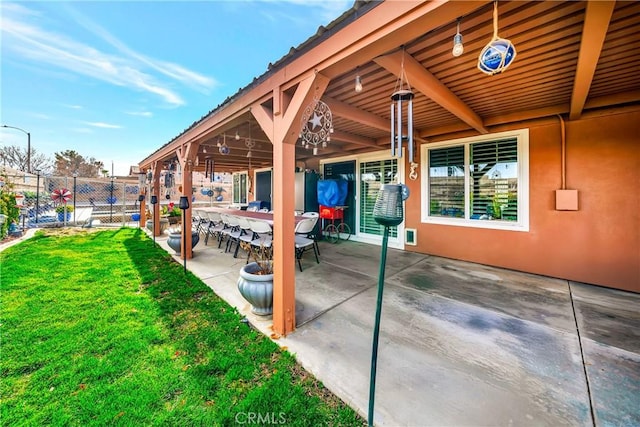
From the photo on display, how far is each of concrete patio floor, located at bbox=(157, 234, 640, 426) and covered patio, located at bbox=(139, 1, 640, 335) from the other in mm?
494

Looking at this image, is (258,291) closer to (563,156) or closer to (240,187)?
(563,156)

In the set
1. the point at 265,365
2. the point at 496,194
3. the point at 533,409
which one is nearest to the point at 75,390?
the point at 265,365

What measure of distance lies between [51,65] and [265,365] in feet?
42.3

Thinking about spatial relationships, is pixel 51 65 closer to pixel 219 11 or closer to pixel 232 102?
pixel 219 11

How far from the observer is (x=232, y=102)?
3078 millimetres

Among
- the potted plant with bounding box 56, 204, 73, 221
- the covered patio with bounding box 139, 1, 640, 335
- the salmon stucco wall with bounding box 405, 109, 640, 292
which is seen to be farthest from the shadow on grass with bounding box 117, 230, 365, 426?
the potted plant with bounding box 56, 204, 73, 221

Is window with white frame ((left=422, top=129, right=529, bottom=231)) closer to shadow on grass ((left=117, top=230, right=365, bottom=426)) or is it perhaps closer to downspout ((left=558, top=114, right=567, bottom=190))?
downspout ((left=558, top=114, right=567, bottom=190))

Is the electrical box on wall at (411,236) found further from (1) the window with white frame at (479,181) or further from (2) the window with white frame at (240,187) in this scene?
(2) the window with white frame at (240,187)

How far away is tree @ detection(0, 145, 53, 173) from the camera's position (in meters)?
17.3

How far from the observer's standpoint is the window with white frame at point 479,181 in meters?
4.12

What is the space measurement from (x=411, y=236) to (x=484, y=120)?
2.61m

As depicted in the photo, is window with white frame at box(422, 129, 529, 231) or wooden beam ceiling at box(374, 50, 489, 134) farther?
window with white frame at box(422, 129, 529, 231)

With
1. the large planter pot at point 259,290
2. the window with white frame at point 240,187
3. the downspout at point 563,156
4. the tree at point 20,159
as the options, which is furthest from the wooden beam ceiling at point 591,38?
the tree at point 20,159

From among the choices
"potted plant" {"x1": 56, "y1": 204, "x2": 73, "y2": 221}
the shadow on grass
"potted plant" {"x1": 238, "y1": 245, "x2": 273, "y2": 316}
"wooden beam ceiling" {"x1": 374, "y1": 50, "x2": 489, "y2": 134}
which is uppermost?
"wooden beam ceiling" {"x1": 374, "y1": 50, "x2": 489, "y2": 134}
